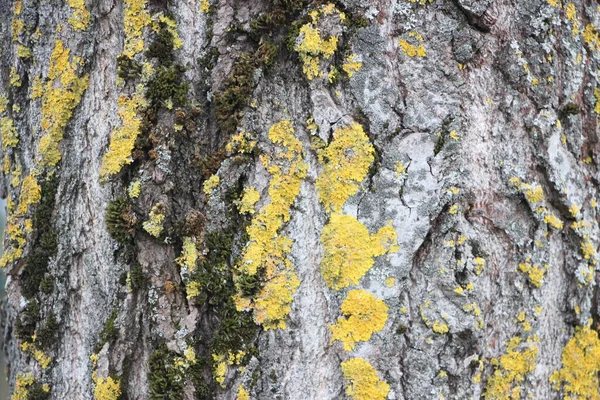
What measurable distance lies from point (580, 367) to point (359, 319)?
710 mm

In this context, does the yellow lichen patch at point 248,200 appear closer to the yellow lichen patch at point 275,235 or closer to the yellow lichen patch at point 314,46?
the yellow lichen patch at point 275,235

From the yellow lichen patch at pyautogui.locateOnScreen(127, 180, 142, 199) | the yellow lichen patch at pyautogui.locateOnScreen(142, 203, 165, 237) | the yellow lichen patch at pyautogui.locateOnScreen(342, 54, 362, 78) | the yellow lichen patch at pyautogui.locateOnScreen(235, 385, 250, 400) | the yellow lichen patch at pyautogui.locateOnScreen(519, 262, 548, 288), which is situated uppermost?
the yellow lichen patch at pyautogui.locateOnScreen(342, 54, 362, 78)

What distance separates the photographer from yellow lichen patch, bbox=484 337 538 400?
1400 mm

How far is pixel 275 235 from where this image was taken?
1.35 metres

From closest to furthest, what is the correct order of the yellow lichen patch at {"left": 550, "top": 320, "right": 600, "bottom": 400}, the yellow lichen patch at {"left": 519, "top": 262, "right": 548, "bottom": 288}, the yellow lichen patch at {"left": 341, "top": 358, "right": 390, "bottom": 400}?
the yellow lichen patch at {"left": 341, "top": 358, "right": 390, "bottom": 400} < the yellow lichen patch at {"left": 519, "top": 262, "right": 548, "bottom": 288} < the yellow lichen patch at {"left": 550, "top": 320, "right": 600, "bottom": 400}

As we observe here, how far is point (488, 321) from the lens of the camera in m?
1.39

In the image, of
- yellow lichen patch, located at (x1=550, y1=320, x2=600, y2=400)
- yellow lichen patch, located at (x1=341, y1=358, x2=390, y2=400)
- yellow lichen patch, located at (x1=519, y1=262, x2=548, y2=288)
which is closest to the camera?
yellow lichen patch, located at (x1=341, y1=358, x2=390, y2=400)

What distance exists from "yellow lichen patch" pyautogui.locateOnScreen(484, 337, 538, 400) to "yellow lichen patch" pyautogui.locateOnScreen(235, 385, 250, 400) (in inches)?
24.0

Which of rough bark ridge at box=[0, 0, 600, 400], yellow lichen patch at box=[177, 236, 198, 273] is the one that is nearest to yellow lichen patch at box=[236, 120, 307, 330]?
rough bark ridge at box=[0, 0, 600, 400]

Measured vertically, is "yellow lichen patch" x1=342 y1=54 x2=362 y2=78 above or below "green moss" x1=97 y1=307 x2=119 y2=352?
above

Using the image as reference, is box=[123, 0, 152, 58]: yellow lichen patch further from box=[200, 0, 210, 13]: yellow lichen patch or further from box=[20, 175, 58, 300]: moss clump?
box=[20, 175, 58, 300]: moss clump

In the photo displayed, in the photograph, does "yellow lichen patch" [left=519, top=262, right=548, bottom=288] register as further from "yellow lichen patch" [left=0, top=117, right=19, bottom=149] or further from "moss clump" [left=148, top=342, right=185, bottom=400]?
"yellow lichen patch" [left=0, top=117, right=19, bottom=149]

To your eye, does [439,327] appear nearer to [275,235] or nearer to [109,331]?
[275,235]

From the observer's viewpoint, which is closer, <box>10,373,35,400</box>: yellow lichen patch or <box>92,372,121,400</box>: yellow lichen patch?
<box>92,372,121,400</box>: yellow lichen patch
